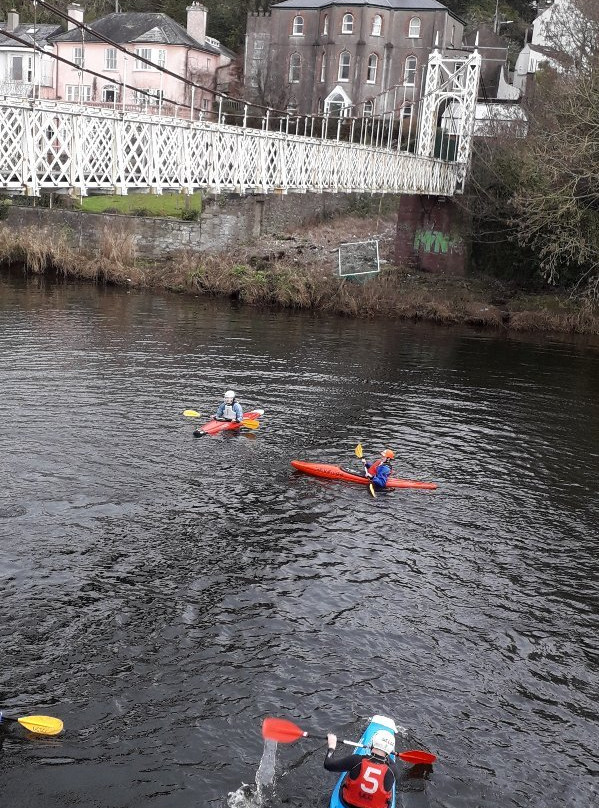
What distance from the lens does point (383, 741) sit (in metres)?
11.8

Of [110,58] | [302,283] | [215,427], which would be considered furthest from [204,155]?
[110,58]

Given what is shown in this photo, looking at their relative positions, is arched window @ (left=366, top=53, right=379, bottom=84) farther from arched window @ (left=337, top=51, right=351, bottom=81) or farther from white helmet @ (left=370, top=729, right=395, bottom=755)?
white helmet @ (left=370, top=729, right=395, bottom=755)

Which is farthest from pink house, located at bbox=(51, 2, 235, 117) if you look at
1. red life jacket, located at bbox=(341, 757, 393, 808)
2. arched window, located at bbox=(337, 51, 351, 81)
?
red life jacket, located at bbox=(341, 757, 393, 808)

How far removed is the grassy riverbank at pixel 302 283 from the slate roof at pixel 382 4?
28.6 metres

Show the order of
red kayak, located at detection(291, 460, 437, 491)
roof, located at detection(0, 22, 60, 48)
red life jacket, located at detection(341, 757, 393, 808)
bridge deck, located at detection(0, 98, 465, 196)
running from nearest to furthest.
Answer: red life jacket, located at detection(341, 757, 393, 808)
bridge deck, located at detection(0, 98, 465, 196)
red kayak, located at detection(291, 460, 437, 491)
roof, located at detection(0, 22, 60, 48)

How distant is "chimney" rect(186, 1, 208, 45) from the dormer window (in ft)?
38.8

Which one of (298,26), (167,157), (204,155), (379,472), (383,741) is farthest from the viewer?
(298,26)

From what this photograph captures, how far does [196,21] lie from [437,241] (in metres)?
31.9

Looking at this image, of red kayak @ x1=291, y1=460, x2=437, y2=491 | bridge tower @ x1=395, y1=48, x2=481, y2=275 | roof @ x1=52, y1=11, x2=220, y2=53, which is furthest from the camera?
roof @ x1=52, y1=11, x2=220, y2=53

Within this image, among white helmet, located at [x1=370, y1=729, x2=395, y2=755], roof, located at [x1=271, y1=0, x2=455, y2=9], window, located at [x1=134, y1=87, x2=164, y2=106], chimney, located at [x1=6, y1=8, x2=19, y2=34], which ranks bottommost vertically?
white helmet, located at [x1=370, y1=729, x2=395, y2=755]

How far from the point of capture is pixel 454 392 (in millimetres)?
34188

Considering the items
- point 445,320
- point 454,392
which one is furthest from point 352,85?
point 454,392

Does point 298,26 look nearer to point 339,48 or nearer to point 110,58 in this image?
point 339,48

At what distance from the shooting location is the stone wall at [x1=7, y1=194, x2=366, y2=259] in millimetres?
54688
